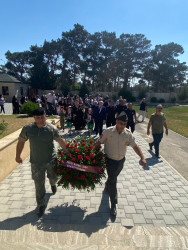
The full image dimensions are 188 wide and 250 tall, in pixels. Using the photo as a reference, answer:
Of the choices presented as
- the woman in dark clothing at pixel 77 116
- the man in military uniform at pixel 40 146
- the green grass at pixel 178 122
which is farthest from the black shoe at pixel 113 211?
the green grass at pixel 178 122

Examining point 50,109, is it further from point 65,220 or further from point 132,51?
point 132,51

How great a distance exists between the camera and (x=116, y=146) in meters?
3.26

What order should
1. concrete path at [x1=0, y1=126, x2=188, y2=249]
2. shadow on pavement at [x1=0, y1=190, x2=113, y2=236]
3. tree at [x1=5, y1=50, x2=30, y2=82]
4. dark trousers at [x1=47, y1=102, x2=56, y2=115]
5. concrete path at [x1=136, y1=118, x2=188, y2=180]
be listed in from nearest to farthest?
concrete path at [x1=0, y1=126, x2=188, y2=249] → shadow on pavement at [x1=0, y1=190, x2=113, y2=236] → concrete path at [x1=136, y1=118, x2=188, y2=180] → dark trousers at [x1=47, y1=102, x2=56, y2=115] → tree at [x1=5, y1=50, x2=30, y2=82]

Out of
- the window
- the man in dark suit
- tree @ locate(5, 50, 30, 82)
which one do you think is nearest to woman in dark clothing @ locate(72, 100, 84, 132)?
the man in dark suit

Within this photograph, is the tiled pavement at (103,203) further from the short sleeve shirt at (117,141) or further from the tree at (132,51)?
Answer: the tree at (132,51)

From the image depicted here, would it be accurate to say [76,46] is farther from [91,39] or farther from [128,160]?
[128,160]

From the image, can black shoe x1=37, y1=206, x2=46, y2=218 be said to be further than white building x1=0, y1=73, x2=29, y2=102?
No

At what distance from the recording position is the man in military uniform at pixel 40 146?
309 centimetres

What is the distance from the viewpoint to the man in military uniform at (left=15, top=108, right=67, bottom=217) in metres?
3.09

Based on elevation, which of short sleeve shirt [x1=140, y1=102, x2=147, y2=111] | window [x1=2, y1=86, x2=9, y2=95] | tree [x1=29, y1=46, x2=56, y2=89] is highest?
tree [x1=29, y1=46, x2=56, y2=89]

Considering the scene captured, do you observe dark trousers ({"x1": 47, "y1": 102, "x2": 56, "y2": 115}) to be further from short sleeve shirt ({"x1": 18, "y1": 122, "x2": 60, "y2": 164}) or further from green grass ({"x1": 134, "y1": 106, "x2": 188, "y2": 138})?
short sleeve shirt ({"x1": 18, "y1": 122, "x2": 60, "y2": 164})

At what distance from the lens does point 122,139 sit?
3232mm

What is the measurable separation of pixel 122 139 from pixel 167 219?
1.82m

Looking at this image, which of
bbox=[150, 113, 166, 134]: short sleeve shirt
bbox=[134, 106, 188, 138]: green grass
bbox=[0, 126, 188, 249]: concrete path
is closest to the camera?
bbox=[0, 126, 188, 249]: concrete path
